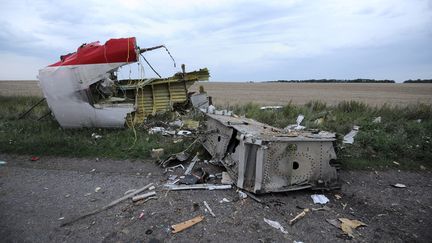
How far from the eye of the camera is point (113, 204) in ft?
15.3

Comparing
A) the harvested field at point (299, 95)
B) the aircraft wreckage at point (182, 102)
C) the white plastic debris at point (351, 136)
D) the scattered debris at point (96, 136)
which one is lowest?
the harvested field at point (299, 95)

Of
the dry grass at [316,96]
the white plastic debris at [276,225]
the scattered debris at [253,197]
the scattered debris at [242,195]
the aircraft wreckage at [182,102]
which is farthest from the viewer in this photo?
the dry grass at [316,96]

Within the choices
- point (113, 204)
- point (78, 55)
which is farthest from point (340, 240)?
point (78, 55)

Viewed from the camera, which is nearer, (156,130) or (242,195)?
(242,195)

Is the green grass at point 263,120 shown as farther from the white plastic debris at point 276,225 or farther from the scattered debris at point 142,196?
the white plastic debris at point 276,225

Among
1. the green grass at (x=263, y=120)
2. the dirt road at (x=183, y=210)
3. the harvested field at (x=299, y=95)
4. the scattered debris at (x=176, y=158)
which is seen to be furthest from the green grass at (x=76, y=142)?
the harvested field at (x=299, y=95)

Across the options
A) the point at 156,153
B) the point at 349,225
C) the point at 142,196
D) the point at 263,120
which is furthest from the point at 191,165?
the point at 263,120

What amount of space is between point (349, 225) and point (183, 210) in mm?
2408

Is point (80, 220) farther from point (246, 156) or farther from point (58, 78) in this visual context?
point (58, 78)

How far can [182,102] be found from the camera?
36.7ft

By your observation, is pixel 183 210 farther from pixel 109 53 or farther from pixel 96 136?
pixel 109 53

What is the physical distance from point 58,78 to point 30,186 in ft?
13.6

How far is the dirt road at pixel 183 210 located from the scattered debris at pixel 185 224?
0.24ft

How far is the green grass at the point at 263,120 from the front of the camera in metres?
7.21
